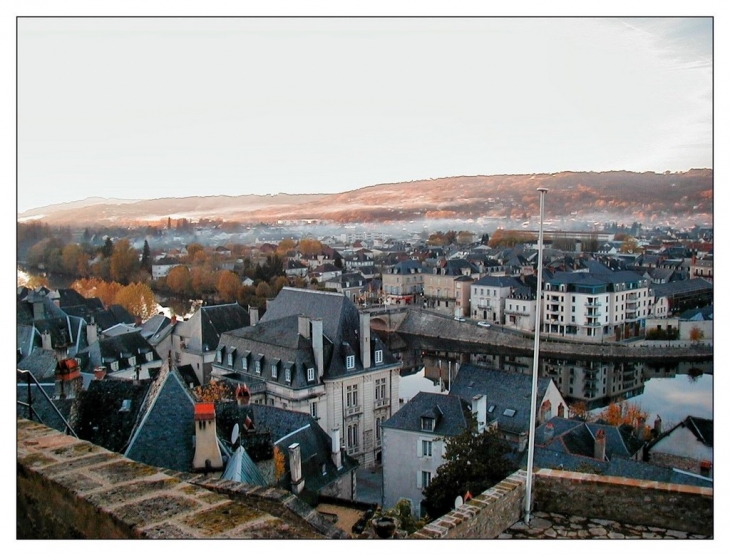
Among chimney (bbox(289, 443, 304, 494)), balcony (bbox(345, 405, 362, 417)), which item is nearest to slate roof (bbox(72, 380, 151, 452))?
chimney (bbox(289, 443, 304, 494))

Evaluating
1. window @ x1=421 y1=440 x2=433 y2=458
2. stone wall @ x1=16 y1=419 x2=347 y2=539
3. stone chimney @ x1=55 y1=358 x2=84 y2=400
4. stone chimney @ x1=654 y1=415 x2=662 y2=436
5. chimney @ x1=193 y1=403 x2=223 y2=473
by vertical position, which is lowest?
stone chimney @ x1=654 y1=415 x2=662 y2=436

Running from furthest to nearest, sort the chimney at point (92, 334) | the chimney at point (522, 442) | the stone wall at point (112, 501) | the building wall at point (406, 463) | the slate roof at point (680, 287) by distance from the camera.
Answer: the chimney at point (92, 334) → the slate roof at point (680, 287) → the chimney at point (522, 442) → the building wall at point (406, 463) → the stone wall at point (112, 501)

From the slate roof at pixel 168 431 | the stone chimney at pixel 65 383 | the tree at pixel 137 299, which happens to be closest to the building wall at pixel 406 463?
the slate roof at pixel 168 431

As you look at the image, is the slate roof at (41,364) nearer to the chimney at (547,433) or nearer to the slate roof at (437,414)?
the slate roof at (437,414)

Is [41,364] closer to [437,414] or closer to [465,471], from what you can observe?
[437,414]

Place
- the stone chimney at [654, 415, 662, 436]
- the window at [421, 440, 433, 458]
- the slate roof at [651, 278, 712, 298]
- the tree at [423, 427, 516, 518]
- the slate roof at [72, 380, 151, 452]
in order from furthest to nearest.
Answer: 1. the slate roof at [651, 278, 712, 298]
2. the stone chimney at [654, 415, 662, 436]
3. the window at [421, 440, 433, 458]
4. the tree at [423, 427, 516, 518]
5. the slate roof at [72, 380, 151, 452]

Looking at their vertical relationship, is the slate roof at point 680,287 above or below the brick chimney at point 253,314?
above

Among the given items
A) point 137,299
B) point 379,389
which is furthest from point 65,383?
point 137,299

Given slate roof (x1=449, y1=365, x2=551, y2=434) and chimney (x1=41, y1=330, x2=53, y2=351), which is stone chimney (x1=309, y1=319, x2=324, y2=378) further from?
chimney (x1=41, y1=330, x2=53, y2=351)
